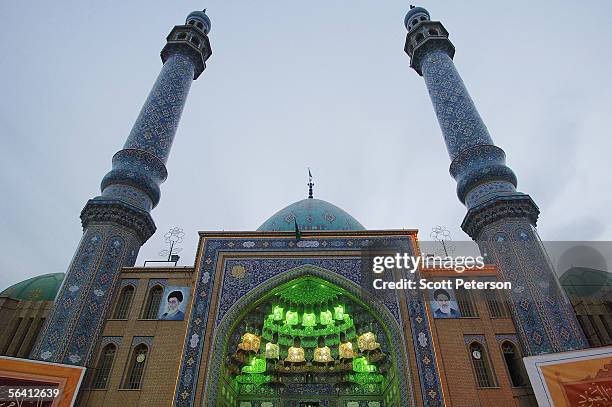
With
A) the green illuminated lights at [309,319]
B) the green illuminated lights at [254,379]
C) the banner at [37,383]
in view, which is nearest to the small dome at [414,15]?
the green illuminated lights at [309,319]

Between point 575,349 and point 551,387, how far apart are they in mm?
967

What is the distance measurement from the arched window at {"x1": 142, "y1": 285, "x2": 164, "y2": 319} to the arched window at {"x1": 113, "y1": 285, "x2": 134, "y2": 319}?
416 mm

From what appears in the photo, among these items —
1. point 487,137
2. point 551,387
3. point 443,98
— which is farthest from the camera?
point 443,98

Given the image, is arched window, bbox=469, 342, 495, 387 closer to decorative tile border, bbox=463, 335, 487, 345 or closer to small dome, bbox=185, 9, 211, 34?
decorative tile border, bbox=463, 335, 487, 345

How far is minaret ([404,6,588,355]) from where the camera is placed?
9.34m

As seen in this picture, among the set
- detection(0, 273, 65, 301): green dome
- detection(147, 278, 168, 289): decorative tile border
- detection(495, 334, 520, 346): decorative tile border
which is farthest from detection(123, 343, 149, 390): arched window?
detection(495, 334, 520, 346): decorative tile border

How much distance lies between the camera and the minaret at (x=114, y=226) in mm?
9547

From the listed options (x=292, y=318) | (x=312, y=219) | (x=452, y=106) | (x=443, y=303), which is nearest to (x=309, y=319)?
(x=292, y=318)

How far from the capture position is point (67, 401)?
8.59 m

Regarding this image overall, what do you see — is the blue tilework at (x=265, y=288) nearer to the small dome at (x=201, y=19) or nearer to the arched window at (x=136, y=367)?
the arched window at (x=136, y=367)

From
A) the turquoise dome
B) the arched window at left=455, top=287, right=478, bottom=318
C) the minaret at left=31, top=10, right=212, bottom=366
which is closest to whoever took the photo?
the minaret at left=31, top=10, right=212, bottom=366

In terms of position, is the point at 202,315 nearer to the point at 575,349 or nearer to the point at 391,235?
the point at 391,235

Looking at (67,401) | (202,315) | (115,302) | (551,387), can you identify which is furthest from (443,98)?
(67,401)

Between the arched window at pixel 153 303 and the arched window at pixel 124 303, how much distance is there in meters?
0.42
